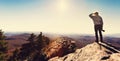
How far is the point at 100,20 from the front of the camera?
1988 centimetres

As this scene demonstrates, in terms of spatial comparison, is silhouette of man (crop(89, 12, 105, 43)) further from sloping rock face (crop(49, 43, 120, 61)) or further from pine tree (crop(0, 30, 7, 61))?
pine tree (crop(0, 30, 7, 61))

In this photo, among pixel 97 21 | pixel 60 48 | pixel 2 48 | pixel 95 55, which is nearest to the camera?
pixel 95 55

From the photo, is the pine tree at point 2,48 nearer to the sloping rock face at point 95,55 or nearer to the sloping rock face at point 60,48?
the sloping rock face at point 60,48

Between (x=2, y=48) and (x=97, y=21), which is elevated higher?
(x=97, y=21)

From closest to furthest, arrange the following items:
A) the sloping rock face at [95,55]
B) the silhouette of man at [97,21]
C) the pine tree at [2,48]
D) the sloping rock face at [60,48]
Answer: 1. the sloping rock face at [95,55]
2. the silhouette of man at [97,21]
3. the sloping rock face at [60,48]
4. the pine tree at [2,48]

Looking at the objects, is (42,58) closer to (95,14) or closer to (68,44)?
→ (68,44)

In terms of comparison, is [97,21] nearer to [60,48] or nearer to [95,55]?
[95,55]

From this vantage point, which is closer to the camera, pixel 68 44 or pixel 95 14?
pixel 95 14

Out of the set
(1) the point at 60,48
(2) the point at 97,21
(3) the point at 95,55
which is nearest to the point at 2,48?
(1) the point at 60,48

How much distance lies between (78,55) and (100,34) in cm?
276

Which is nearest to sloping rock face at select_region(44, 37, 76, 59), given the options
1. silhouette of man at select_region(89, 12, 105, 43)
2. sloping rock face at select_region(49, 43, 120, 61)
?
sloping rock face at select_region(49, 43, 120, 61)

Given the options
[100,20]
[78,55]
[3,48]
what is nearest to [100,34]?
[100,20]

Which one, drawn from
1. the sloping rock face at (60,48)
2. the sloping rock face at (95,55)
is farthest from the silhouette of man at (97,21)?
the sloping rock face at (60,48)

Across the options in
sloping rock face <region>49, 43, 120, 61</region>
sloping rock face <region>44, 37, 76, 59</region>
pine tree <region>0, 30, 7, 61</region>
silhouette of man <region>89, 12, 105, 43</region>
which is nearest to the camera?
sloping rock face <region>49, 43, 120, 61</region>
